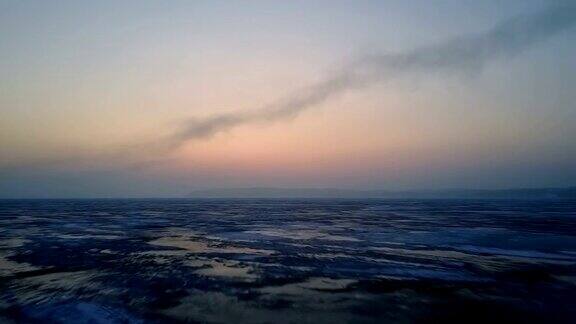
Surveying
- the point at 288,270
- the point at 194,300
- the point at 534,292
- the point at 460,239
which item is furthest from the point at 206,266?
the point at 460,239

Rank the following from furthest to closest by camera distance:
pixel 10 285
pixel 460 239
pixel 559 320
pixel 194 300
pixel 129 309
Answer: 1. pixel 460 239
2. pixel 10 285
3. pixel 194 300
4. pixel 129 309
5. pixel 559 320

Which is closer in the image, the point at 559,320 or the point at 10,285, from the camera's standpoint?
the point at 559,320

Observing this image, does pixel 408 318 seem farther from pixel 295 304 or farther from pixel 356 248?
pixel 356 248

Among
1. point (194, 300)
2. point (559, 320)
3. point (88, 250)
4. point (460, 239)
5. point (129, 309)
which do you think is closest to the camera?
point (559, 320)

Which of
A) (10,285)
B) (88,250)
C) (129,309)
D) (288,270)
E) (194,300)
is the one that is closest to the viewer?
(129,309)

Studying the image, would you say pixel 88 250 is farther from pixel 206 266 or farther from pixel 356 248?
pixel 356 248

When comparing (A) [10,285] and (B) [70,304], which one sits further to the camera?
(A) [10,285]

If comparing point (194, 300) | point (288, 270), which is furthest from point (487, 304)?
point (194, 300)

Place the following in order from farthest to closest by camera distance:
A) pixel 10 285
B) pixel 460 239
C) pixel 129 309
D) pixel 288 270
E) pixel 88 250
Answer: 1. pixel 460 239
2. pixel 88 250
3. pixel 288 270
4. pixel 10 285
5. pixel 129 309
